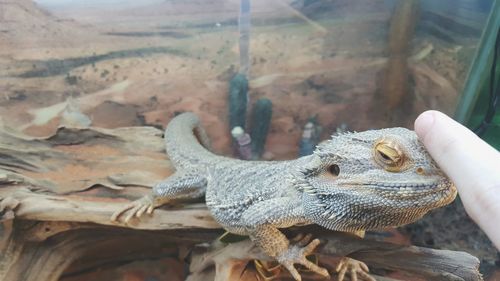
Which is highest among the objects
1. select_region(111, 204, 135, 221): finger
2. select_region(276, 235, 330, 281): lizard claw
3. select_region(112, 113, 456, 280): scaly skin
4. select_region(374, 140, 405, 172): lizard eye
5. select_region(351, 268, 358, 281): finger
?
select_region(374, 140, 405, 172): lizard eye

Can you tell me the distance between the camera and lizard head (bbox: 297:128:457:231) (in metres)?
1.36

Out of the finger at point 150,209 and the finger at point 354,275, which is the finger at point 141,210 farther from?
the finger at point 354,275

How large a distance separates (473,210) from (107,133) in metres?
2.41

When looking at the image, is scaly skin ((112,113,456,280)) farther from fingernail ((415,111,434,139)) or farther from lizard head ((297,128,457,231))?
fingernail ((415,111,434,139))

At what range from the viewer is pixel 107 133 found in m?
2.73

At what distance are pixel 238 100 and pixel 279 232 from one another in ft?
5.04

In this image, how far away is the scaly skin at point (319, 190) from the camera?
4.55ft

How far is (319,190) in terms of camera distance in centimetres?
165

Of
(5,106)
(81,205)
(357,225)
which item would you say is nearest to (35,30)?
(5,106)

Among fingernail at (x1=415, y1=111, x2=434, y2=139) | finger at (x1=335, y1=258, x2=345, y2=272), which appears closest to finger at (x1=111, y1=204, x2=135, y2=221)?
finger at (x1=335, y1=258, x2=345, y2=272)

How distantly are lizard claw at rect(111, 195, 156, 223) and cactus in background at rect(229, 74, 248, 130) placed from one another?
1142 mm

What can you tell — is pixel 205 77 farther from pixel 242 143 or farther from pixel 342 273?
pixel 342 273

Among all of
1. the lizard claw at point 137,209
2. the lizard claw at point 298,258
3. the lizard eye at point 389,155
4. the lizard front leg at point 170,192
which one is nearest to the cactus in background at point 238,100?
the lizard front leg at point 170,192

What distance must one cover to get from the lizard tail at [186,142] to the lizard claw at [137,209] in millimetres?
324
